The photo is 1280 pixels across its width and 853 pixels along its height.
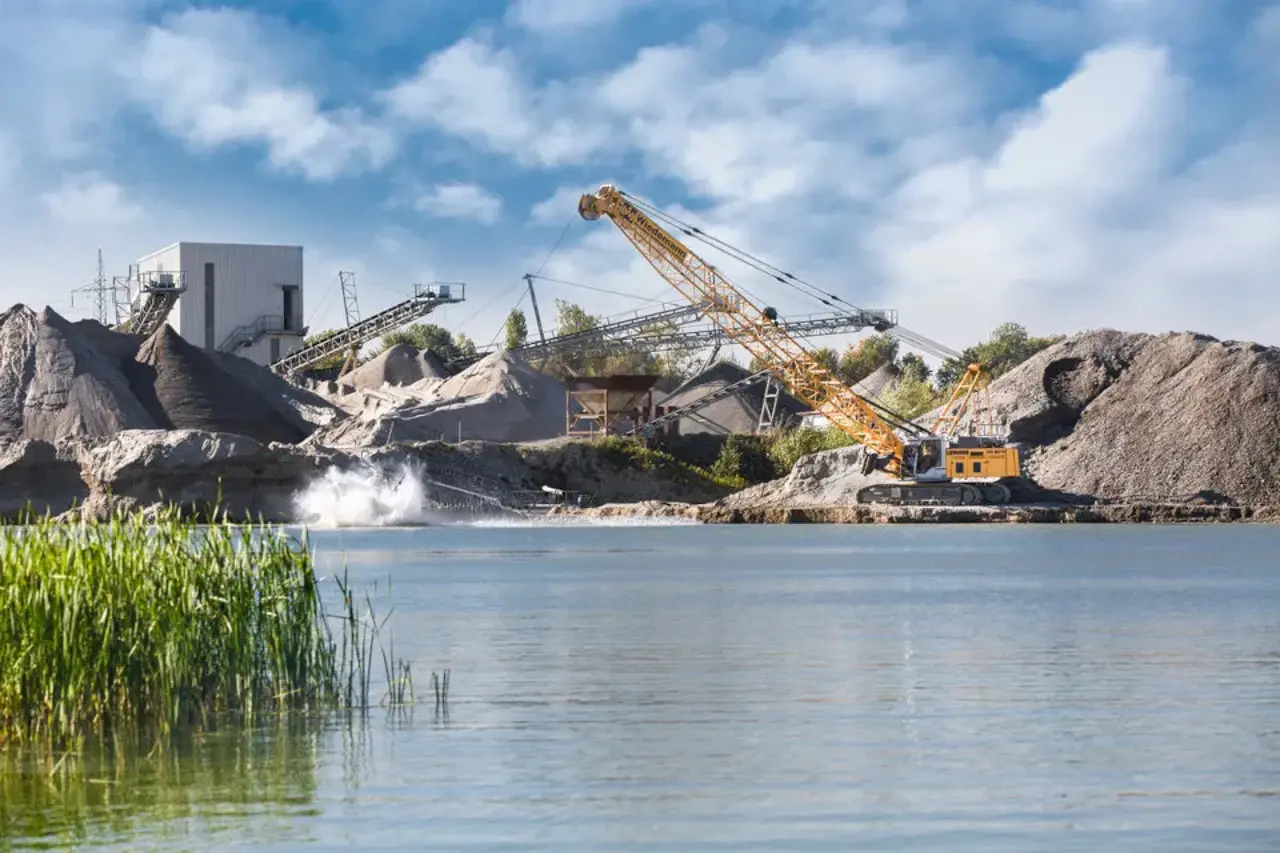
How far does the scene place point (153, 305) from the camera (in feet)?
361

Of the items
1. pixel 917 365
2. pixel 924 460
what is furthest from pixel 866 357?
pixel 924 460

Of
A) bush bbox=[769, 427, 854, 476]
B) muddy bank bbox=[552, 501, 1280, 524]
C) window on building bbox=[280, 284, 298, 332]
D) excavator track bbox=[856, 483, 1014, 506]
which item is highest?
window on building bbox=[280, 284, 298, 332]

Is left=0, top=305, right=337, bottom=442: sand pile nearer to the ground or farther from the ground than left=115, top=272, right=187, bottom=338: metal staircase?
nearer to the ground

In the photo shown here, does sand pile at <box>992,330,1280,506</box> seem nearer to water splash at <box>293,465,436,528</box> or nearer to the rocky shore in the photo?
the rocky shore

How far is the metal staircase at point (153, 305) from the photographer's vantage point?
10906 cm

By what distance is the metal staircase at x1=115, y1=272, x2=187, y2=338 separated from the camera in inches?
4294

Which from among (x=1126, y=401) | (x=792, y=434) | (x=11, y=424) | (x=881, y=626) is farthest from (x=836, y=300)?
(x=881, y=626)

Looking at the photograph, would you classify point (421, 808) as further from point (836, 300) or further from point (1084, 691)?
point (836, 300)

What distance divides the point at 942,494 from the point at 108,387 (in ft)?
117

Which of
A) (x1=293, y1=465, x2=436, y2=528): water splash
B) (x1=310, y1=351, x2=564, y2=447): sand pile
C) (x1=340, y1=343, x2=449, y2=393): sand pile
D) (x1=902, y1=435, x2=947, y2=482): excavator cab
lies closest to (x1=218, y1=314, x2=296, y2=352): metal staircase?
(x1=340, y1=343, x2=449, y2=393): sand pile

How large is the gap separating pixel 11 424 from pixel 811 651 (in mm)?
63340

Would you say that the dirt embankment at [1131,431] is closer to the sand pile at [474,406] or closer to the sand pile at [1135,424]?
the sand pile at [1135,424]

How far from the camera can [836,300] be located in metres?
98.3

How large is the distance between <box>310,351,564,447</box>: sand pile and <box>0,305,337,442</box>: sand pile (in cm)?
450
